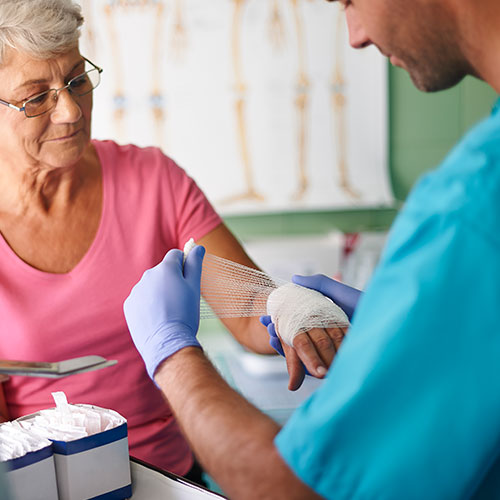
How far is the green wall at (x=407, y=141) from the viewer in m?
2.66

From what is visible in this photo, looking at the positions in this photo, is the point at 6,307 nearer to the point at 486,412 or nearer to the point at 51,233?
the point at 51,233

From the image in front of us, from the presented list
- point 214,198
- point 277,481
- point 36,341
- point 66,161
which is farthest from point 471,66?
point 214,198

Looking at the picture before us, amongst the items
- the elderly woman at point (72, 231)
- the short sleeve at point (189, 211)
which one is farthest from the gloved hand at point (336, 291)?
the short sleeve at point (189, 211)

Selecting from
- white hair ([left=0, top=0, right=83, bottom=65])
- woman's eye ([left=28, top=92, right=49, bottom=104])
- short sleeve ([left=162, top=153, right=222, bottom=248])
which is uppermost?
white hair ([left=0, top=0, right=83, bottom=65])

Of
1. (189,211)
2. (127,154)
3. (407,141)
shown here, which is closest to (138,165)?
(127,154)

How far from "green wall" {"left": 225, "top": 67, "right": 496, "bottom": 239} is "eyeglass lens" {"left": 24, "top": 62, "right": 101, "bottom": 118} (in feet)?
4.71

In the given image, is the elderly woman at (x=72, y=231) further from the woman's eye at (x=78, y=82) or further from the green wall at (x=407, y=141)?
the green wall at (x=407, y=141)

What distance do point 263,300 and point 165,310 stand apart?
29 centimetres

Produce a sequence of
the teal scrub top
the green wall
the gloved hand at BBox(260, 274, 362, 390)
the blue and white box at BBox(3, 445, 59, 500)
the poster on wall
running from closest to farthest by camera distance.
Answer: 1. the teal scrub top
2. the blue and white box at BBox(3, 445, 59, 500)
3. the gloved hand at BBox(260, 274, 362, 390)
4. the poster on wall
5. the green wall

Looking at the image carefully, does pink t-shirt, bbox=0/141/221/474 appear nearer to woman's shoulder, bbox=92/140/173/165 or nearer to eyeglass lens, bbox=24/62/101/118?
woman's shoulder, bbox=92/140/173/165

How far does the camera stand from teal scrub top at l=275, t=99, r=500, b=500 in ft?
1.90

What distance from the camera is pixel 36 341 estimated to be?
1.21 m

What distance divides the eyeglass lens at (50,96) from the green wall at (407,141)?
1.44 metres

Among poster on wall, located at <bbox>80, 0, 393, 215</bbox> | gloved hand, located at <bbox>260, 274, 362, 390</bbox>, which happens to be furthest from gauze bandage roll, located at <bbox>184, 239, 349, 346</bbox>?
poster on wall, located at <bbox>80, 0, 393, 215</bbox>
